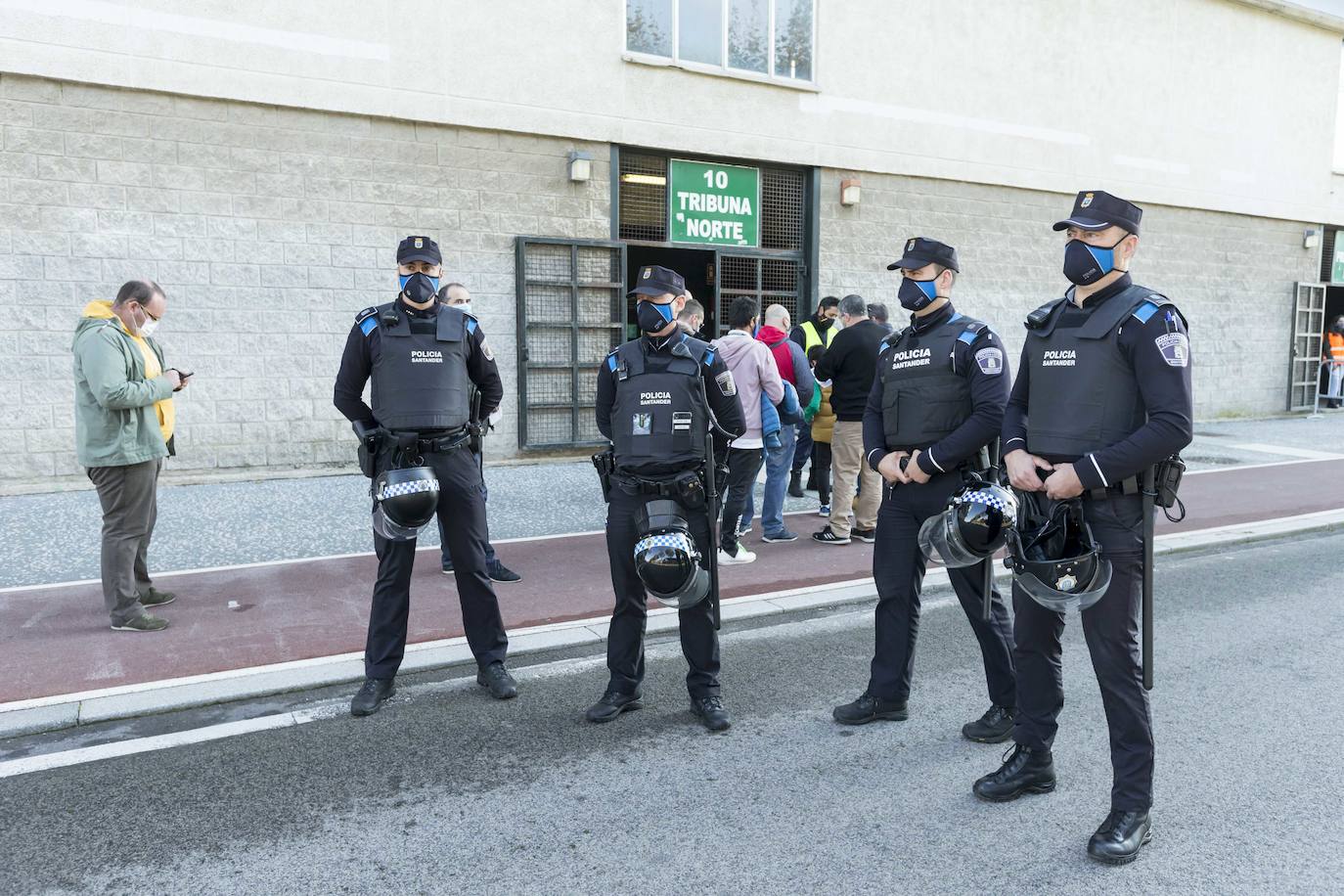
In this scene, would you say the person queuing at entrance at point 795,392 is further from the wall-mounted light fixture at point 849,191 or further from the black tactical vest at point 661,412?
the wall-mounted light fixture at point 849,191

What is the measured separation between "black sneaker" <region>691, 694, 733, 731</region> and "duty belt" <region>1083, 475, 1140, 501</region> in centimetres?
192

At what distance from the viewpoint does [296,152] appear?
1042cm

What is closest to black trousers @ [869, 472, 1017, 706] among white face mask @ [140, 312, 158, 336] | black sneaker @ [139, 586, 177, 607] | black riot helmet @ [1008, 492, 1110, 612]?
black riot helmet @ [1008, 492, 1110, 612]

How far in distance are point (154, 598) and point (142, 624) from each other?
539mm

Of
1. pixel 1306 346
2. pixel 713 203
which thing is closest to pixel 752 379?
pixel 713 203

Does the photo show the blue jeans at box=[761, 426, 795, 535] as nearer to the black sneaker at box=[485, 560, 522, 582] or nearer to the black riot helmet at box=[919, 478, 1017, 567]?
the black sneaker at box=[485, 560, 522, 582]

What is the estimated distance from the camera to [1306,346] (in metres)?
19.5

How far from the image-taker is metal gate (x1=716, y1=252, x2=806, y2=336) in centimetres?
1330

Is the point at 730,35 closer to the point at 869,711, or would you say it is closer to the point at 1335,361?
the point at 869,711

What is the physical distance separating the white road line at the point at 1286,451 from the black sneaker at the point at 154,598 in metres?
14.0

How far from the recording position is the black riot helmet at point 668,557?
13.7 ft

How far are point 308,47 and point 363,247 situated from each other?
212cm

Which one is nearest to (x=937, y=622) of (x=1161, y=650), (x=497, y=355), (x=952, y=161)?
(x=1161, y=650)

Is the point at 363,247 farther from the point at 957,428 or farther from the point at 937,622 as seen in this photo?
the point at 957,428
